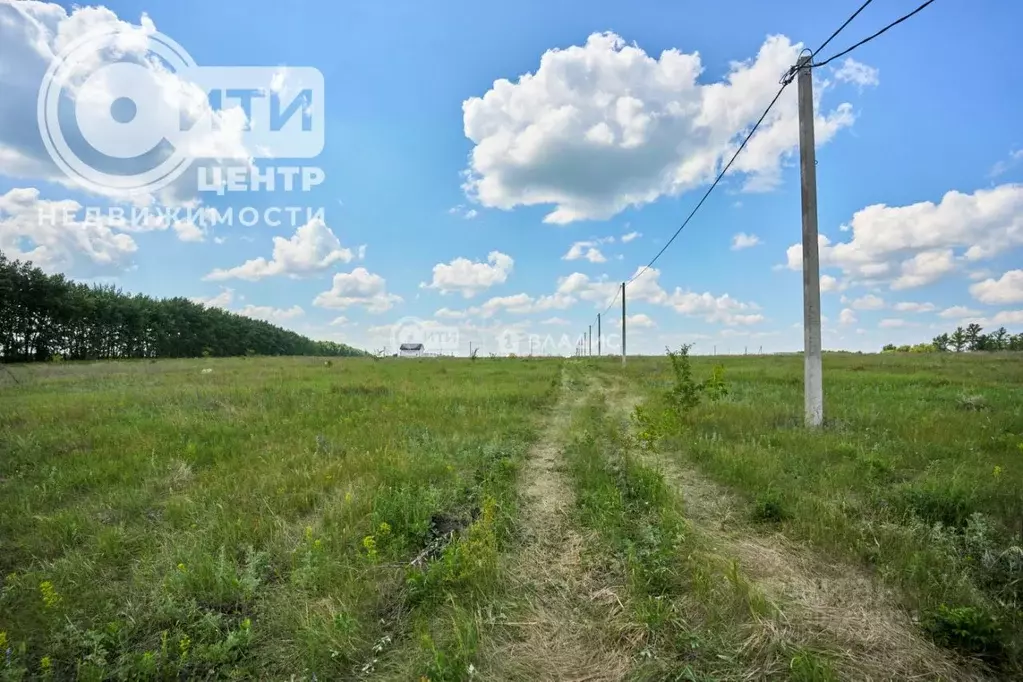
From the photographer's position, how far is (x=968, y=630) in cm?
310

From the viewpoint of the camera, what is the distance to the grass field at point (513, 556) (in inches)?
123

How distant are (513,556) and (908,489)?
4.51m

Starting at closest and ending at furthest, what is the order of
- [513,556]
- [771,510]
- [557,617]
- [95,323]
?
1. [557,617]
2. [513,556]
3. [771,510]
4. [95,323]

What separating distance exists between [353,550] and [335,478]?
216 centimetres

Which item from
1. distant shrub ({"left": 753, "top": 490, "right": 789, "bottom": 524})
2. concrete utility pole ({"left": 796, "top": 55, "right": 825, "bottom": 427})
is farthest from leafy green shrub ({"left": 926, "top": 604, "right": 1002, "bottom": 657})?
concrete utility pole ({"left": 796, "top": 55, "right": 825, "bottom": 427})

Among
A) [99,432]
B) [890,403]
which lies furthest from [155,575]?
[890,403]

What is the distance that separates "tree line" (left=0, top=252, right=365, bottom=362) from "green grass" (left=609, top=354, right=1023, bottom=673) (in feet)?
141

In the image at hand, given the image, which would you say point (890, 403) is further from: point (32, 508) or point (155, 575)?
point (32, 508)

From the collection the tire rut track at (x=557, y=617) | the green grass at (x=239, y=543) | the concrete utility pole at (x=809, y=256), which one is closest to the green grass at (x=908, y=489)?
the concrete utility pole at (x=809, y=256)

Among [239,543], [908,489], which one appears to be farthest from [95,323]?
[908,489]

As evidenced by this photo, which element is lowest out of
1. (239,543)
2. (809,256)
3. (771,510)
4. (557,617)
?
(557,617)

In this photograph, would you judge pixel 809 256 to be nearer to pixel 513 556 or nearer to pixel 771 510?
pixel 771 510

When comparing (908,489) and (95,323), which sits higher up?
(95,323)

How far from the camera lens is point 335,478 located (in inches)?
253
